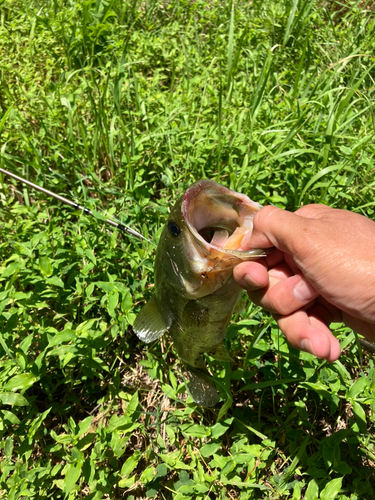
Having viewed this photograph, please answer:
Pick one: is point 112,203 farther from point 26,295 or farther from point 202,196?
point 202,196

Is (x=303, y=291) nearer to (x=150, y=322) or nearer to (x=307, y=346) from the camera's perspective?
(x=307, y=346)

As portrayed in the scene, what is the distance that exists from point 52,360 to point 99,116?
6.49ft

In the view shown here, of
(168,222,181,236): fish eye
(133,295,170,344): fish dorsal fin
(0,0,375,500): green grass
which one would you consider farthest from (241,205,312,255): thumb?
(0,0,375,500): green grass

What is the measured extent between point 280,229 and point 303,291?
32 centimetres

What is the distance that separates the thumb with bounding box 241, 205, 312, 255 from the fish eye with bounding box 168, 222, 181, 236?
33 centimetres

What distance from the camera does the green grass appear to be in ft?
7.14

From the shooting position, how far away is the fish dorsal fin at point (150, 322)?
2.08 metres

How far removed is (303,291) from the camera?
170cm

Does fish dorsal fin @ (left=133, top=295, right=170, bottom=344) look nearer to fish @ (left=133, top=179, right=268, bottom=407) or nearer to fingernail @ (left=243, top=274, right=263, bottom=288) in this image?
fish @ (left=133, top=179, right=268, bottom=407)

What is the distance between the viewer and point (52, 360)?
2551mm

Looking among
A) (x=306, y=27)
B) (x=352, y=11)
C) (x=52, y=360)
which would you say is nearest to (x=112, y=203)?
(x=52, y=360)

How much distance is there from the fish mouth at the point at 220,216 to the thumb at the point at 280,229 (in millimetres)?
55

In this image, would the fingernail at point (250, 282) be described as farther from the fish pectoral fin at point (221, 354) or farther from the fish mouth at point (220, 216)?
the fish pectoral fin at point (221, 354)

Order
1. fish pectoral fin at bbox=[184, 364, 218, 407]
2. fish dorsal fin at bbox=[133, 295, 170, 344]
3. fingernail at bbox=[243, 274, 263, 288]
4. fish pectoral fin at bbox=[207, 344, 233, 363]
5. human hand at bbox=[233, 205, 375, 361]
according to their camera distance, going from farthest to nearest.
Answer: fish pectoral fin at bbox=[184, 364, 218, 407], fish pectoral fin at bbox=[207, 344, 233, 363], fish dorsal fin at bbox=[133, 295, 170, 344], fingernail at bbox=[243, 274, 263, 288], human hand at bbox=[233, 205, 375, 361]
